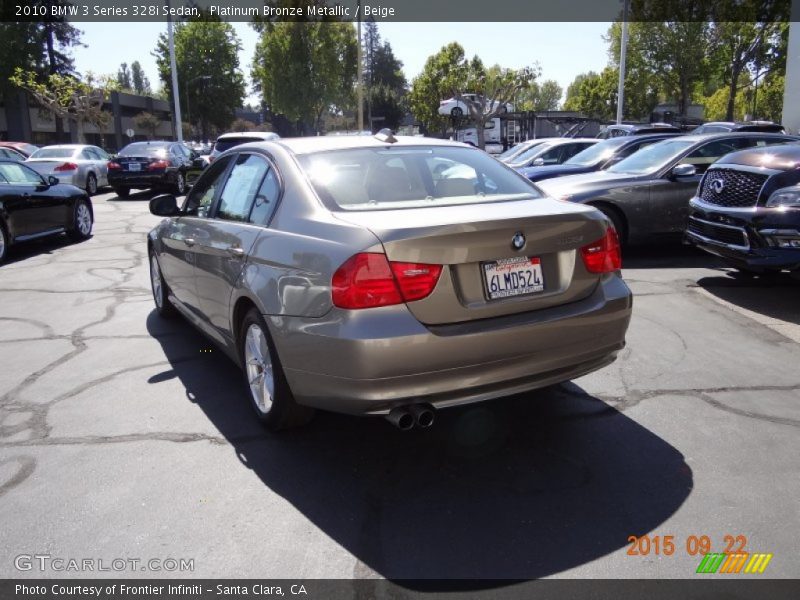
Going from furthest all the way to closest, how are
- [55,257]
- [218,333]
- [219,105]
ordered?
[219,105] < [55,257] < [218,333]

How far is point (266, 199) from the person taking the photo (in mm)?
3865

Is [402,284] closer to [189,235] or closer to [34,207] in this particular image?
[189,235]

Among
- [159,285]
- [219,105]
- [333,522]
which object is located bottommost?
[333,522]

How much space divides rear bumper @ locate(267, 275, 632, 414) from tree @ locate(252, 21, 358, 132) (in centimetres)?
5896

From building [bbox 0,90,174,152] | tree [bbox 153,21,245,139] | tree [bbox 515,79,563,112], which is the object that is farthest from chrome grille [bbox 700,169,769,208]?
tree [bbox 515,79,563,112]

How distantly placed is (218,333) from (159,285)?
2.12 metres

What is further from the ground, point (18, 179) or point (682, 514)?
point (18, 179)

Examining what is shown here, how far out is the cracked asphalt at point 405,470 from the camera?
2666 mm

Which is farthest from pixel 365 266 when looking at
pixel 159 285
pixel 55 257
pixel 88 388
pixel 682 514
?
pixel 55 257

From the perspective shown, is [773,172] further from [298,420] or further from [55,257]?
[55,257]

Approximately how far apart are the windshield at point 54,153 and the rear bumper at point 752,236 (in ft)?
56.4

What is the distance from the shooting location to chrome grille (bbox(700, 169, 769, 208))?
6566 mm

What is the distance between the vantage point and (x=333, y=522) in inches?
114

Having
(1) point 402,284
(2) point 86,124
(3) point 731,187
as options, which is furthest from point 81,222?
(2) point 86,124
